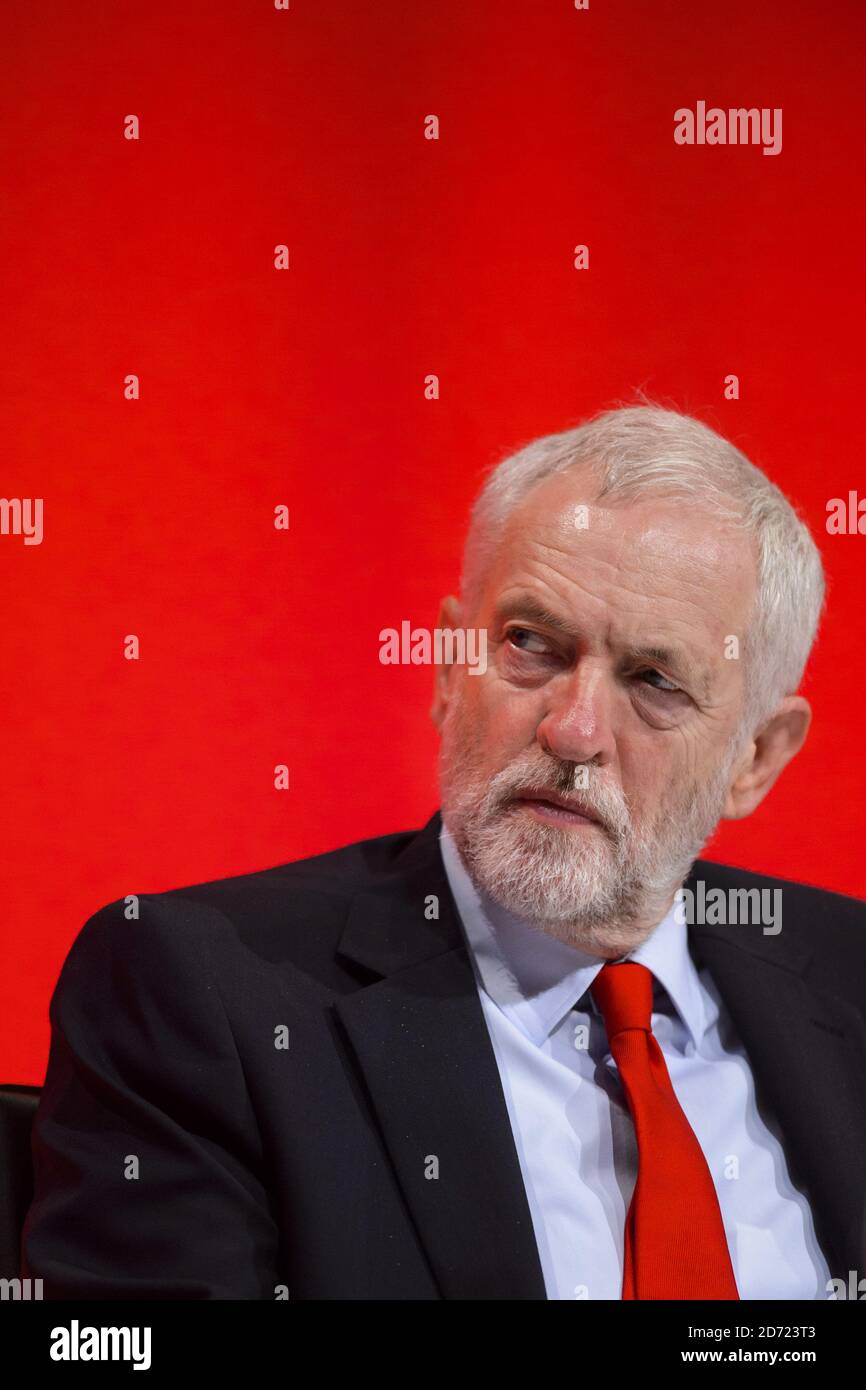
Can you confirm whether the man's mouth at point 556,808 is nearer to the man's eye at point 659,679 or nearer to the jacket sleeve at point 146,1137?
the man's eye at point 659,679

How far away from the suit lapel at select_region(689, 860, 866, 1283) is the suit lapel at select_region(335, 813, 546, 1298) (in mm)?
472

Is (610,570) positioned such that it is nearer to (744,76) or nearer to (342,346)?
(342,346)

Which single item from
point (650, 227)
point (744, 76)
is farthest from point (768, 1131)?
point (744, 76)

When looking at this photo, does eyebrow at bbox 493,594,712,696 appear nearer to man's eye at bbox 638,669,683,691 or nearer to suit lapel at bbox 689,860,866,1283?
man's eye at bbox 638,669,683,691

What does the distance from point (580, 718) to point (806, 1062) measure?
2.09 feet

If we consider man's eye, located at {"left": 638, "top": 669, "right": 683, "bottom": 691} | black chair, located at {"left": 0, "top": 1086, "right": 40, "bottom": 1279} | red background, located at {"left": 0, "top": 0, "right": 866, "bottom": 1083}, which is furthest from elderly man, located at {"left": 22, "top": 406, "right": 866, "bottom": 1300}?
red background, located at {"left": 0, "top": 0, "right": 866, "bottom": 1083}

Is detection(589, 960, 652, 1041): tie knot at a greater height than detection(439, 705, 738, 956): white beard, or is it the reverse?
detection(439, 705, 738, 956): white beard

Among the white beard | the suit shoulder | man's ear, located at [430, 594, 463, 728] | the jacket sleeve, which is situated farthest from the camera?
man's ear, located at [430, 594, 463, 728]

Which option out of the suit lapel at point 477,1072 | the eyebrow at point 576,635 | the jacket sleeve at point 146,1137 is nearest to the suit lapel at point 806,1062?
the suit lapel at point 477,1072

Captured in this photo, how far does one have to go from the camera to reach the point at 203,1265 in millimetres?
1496

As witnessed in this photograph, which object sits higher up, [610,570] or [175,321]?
[175,321]

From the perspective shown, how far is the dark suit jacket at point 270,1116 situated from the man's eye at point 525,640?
39cm

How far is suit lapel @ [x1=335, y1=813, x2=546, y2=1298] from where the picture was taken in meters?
1.57

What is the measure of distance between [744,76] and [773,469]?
65cm
